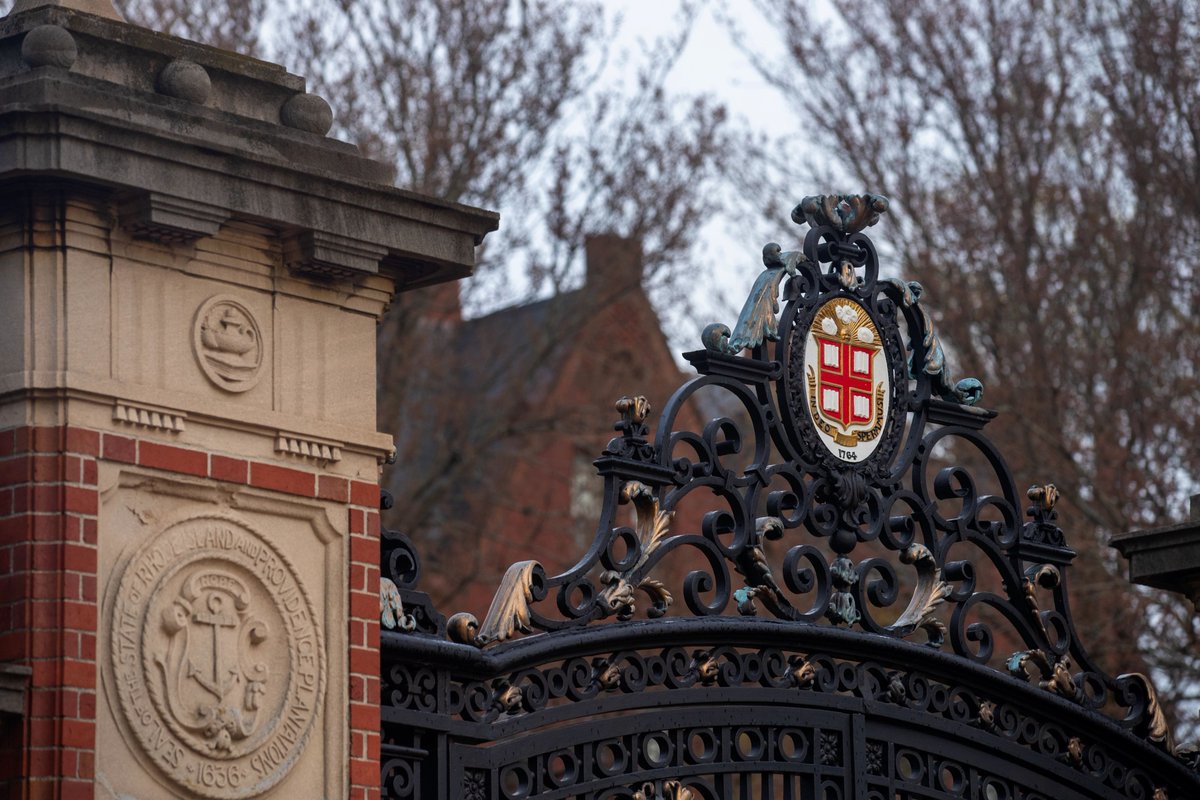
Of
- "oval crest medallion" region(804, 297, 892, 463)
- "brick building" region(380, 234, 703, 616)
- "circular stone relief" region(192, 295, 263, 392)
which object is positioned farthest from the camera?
"brick building" region(380, 234, 703, 616)

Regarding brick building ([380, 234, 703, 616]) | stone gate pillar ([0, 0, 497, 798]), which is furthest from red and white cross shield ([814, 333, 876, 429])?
brick building ([380, 234, 703, 616])

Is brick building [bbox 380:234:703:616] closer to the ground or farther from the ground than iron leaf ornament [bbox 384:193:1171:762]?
farther from the ground

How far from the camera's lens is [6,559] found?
5.27m

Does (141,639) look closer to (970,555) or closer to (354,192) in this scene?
(354,192)

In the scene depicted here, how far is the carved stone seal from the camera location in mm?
5359

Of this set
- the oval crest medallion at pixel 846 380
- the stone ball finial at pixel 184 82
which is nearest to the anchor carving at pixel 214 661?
the stone ball finial at pixel 184 82

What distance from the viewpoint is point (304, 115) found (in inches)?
237

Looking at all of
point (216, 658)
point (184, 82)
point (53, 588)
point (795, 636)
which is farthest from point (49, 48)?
point (795, 636)

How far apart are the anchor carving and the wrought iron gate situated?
2.50 ft

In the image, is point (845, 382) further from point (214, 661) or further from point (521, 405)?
point (521, 405)

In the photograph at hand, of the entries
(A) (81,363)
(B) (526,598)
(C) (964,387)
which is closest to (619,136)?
(C) (964,387)

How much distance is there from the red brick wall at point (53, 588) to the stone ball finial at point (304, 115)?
0.98m

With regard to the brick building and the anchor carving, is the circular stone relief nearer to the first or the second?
the anchor carving

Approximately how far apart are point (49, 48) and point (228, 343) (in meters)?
0.82
